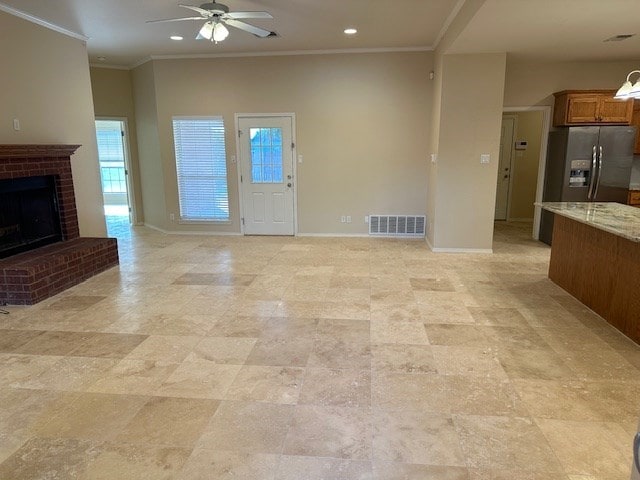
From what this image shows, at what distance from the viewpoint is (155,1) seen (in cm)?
430

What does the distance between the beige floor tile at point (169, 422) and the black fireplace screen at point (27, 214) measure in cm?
322

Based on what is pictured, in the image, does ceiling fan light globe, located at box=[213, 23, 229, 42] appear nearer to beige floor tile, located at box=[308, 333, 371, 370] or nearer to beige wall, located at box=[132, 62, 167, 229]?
beige floor tile, located at box=[308, 333, 371, 370]

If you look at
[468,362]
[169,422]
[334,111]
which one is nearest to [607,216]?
[468,362]

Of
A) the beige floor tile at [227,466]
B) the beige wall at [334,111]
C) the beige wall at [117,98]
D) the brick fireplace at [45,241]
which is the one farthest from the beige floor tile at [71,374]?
the beige wall at [117,98]

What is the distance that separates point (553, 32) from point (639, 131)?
117 inches

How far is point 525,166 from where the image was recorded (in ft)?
27.5

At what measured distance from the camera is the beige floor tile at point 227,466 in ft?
6.38

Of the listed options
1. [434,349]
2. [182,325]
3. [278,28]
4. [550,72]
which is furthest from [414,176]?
[182,325]

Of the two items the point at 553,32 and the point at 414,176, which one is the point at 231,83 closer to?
the point at 414,176

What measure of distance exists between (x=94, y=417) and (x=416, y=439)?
6.01 feet

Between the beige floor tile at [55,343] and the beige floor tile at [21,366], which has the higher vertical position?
the beige floor tile at [55,343]

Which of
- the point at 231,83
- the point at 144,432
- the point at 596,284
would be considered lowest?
the point at 144,432

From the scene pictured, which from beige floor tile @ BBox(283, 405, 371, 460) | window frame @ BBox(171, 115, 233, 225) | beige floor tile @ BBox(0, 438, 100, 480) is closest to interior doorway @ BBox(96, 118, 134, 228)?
window frame @ BBox(171, 115, 233, 225)

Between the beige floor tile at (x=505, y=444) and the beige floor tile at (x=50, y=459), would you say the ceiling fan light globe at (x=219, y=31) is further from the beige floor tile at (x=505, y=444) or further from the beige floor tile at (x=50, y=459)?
the beige floor tile at (x=505, y=444)
